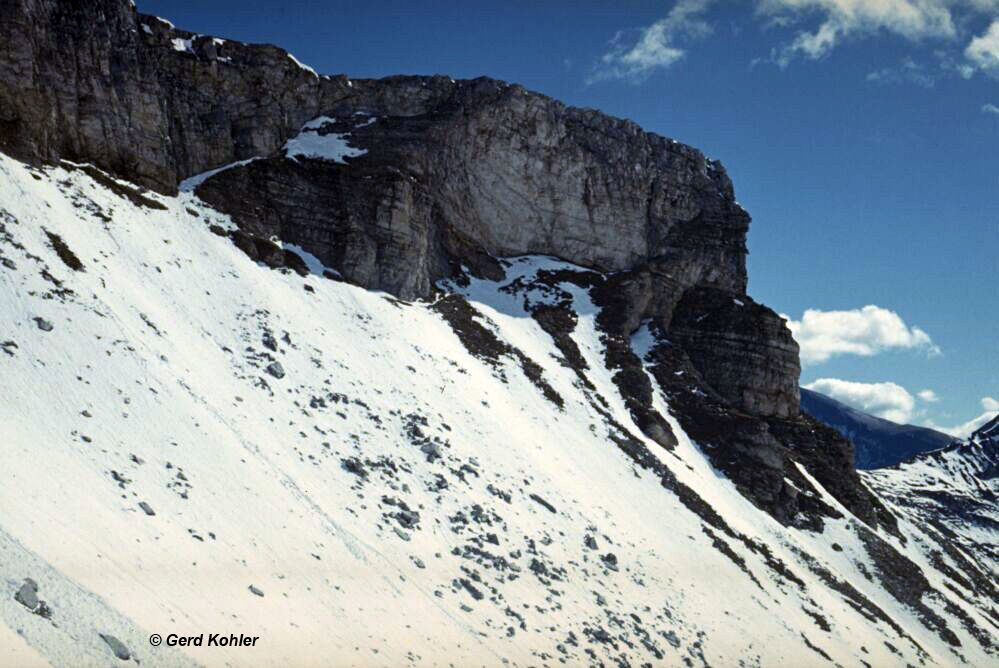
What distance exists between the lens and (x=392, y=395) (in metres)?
36.4

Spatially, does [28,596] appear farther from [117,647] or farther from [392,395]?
[392,395]

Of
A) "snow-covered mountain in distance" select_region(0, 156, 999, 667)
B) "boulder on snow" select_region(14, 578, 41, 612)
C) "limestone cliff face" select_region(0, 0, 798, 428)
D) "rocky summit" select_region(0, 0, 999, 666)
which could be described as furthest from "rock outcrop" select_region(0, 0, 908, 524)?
"boulder on snow" select_region(14, 578, 41, 612)

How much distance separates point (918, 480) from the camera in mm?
130750

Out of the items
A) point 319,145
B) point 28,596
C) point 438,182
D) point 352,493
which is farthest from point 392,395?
point 438,182

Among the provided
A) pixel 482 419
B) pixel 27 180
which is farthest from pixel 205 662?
pixel 27 180

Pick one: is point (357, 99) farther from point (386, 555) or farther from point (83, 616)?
point (83, 616)

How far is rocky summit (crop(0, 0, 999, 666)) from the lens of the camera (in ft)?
63.1

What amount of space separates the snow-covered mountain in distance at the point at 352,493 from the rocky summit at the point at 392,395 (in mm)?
148

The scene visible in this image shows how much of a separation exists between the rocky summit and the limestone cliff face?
0.80 feet

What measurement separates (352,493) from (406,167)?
34664 millimetres

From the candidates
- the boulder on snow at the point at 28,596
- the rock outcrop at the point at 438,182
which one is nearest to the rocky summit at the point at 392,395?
the boulder on snow at the point at 28,596

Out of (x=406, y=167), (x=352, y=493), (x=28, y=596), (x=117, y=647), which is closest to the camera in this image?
(x=28, y=596)

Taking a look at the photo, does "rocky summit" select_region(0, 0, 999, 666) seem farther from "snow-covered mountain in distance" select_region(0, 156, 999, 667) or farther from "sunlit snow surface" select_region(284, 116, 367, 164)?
"sunlit snow surface" select_region(284, 116, 367, 164)

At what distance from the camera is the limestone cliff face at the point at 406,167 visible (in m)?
40.6
